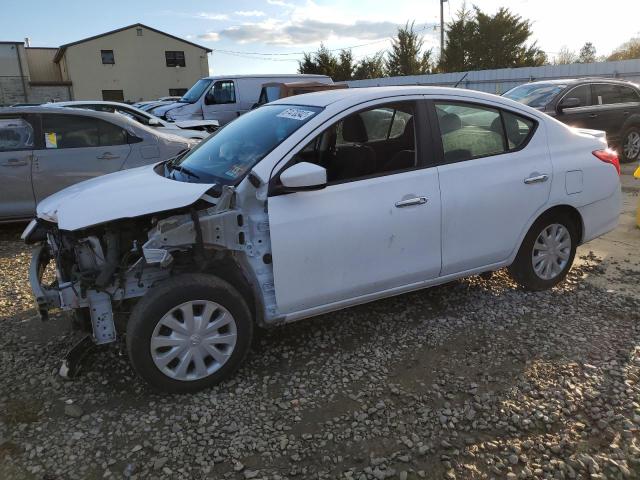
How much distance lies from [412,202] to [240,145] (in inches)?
49.3

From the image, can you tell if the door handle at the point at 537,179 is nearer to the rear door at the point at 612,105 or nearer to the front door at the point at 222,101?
the rear door at the point at 612,105

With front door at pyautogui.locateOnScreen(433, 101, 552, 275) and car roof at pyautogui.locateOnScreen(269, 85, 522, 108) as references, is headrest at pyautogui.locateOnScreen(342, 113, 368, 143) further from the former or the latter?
front door at pyautogui.locateOnScreen(433, 101, 552, 275)

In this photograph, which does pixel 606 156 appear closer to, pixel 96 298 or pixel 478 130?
pixel 478 130

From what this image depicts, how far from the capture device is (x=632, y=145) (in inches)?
437

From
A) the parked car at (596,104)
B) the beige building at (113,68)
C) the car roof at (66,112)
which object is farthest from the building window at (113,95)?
the car roof at (66,112)

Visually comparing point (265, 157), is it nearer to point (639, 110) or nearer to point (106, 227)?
point (106, 227)

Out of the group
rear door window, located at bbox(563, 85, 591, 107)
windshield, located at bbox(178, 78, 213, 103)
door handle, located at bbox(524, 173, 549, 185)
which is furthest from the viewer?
windshield, located at bbox(178, 78, 213, 103)

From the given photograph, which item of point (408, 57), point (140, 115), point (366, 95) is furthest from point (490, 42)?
point (366, 95)

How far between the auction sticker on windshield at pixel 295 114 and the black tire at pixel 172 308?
4.02 ft

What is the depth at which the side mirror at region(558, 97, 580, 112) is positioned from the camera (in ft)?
31.7

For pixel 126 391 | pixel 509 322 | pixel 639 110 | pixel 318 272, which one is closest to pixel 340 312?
pixel 318 272

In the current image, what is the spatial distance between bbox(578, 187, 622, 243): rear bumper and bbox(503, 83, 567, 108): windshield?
585cm

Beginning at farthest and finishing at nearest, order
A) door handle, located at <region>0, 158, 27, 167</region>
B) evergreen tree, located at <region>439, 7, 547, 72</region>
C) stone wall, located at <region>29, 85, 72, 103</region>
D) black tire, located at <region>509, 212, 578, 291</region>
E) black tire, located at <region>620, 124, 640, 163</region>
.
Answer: stone wall, located at <region>29, 85, 72, 103</region>, evergreen tree, located at <region>439, 7, 547, 72</region>, black tire, located at <region>620, 124, 640, 163</region>, door handle, located at <region>0, 158, 27, 167</region>, black tire, located at <region>509, 212, 578, 291</region>

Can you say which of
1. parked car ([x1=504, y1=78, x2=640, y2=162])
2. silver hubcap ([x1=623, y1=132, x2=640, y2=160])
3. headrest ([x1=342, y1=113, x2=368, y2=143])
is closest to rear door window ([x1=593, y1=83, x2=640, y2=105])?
parked car ([x1=504, y1=78, x2=640, y2=162])
